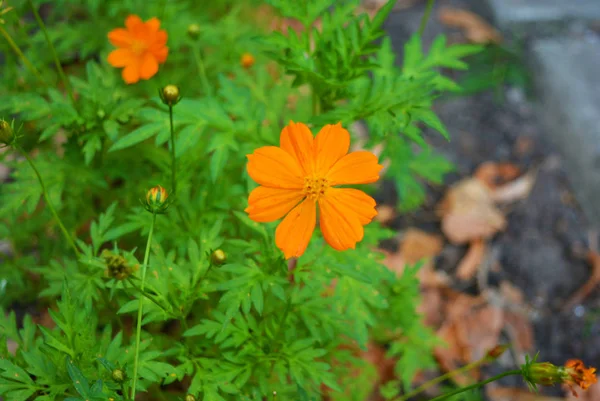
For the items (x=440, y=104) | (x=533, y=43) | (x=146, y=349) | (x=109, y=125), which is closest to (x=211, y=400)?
(x=146, y=349)

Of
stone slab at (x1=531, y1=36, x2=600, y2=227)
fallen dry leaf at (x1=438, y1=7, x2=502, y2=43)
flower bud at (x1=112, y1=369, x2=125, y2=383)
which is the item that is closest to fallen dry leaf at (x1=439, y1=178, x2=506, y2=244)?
stone slab at (x1=531, y1=36, x2=600, y2=227)

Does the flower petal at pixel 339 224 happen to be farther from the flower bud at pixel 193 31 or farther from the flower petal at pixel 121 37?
the flower petal at pixel 121 37

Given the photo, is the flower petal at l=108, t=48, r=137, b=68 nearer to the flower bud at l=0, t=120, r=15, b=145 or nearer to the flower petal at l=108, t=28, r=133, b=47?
the flower petal at l=108, t=28, r=133, b=47

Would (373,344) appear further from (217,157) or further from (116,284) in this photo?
(116,284)

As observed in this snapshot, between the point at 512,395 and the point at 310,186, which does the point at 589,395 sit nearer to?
the point at 512,395

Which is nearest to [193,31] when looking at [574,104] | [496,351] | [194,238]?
[194,238]

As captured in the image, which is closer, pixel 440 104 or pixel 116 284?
pixel 116 284
